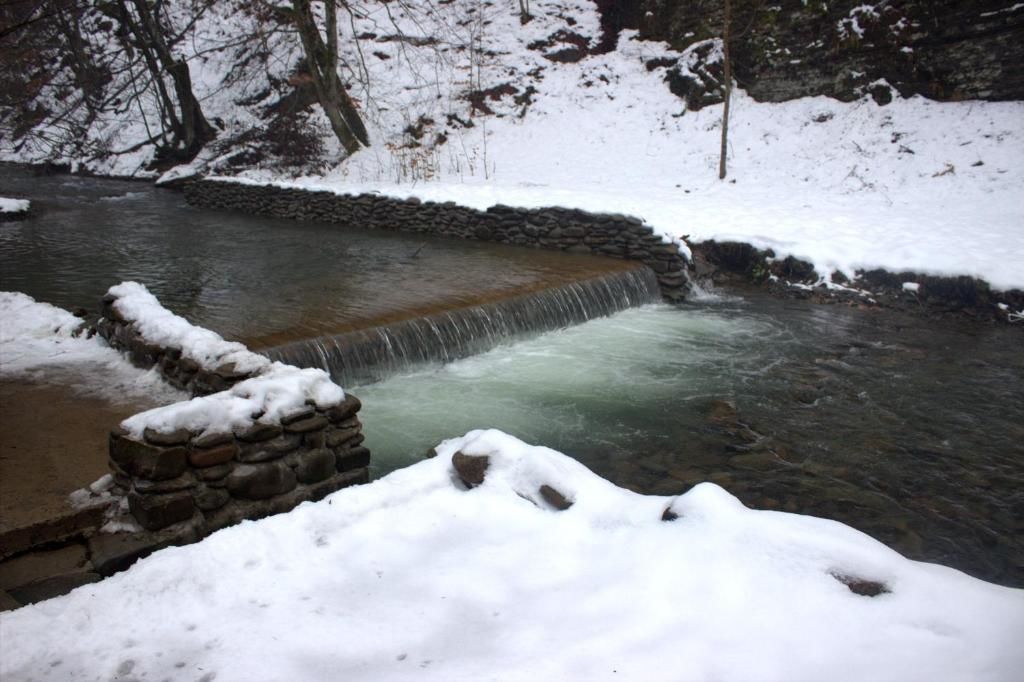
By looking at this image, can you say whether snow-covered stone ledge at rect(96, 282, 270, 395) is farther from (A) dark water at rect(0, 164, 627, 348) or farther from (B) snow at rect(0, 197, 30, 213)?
(B) snow at rect(0, 197, 30, 213)

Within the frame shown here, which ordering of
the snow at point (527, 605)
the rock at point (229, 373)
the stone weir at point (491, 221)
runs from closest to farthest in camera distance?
the snow at point (527, 605)
the rock at point (229, 373)
the stone weir at point (491, 221)

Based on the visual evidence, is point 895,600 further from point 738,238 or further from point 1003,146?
point 1003,146

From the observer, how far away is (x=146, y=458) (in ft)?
10.7

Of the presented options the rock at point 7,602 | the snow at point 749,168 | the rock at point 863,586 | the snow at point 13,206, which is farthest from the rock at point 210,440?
the snow at point 13,206

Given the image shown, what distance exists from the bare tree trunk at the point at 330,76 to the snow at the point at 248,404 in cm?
1465

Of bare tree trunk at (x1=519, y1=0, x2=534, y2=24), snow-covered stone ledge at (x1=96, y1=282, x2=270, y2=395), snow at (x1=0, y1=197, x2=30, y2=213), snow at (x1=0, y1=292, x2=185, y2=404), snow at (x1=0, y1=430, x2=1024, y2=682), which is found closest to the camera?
snow at (x1=0, y1=430, x2=1024, y2=682)

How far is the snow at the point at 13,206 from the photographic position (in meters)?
13.9

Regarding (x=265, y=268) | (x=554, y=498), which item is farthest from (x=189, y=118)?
(x=554, y=498)

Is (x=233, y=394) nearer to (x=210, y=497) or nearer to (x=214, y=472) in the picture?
(x=214, y=472)

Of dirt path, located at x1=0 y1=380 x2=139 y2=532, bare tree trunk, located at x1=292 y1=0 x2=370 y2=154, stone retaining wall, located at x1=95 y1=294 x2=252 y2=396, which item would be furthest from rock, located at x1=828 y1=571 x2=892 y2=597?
bare tree trunk, located at x1=292 y1=0 x2=370 y2=154

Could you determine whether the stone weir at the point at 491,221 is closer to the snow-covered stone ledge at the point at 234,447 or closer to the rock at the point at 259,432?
the snow-covered stone ledge at the point at 234,447

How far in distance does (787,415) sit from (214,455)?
15.3ft

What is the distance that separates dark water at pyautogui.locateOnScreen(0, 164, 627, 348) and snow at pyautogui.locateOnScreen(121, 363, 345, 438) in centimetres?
220

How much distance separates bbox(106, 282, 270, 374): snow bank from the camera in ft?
14.1
